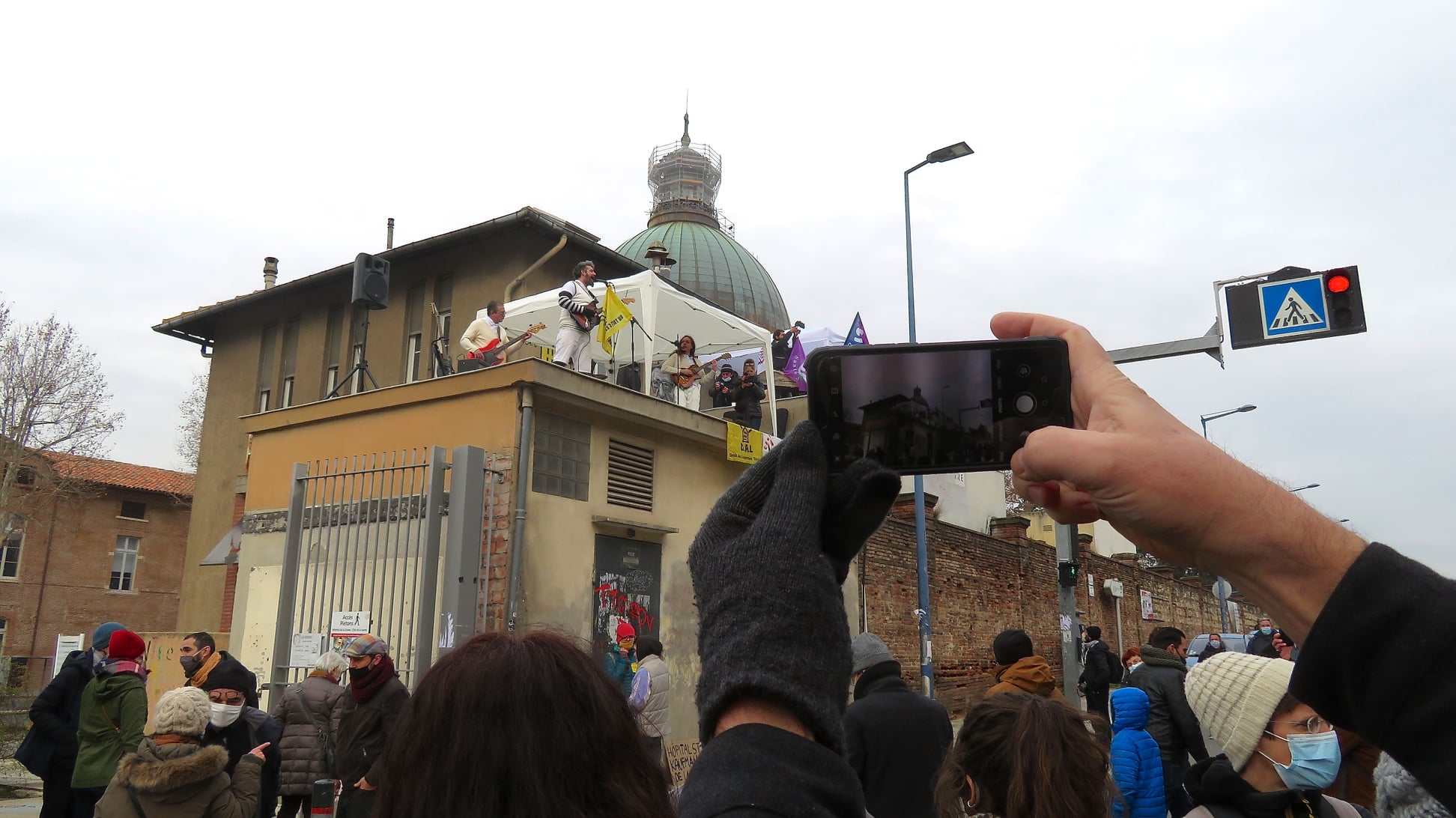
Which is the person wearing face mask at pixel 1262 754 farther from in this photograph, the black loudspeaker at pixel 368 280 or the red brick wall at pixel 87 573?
the red brick wall at pixel 87 573

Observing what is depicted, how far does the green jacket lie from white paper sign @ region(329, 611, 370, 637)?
8.19 ft

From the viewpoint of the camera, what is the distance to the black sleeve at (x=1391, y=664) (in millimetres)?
862

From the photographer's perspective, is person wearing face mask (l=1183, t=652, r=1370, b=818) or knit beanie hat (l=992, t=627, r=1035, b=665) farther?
knit beanie hat (l=992, t=627, r=1035, b=665)

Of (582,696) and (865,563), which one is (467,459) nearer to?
(582,696)

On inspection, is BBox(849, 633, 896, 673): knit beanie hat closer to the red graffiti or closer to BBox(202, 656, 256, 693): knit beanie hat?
BBox(202, 656, 256, 693): knit beanie hat

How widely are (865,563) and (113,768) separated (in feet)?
42.2

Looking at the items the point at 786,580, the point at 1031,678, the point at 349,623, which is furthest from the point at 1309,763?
the point at 349,623

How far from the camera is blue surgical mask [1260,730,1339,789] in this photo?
10.3 feet

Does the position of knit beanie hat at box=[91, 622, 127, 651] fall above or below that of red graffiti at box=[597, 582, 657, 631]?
below

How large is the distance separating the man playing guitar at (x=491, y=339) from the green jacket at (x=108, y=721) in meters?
6.79

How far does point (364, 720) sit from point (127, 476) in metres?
40.3

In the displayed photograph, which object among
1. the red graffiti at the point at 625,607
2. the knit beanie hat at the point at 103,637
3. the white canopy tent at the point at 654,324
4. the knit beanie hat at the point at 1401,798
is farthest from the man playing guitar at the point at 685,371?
the knit beanie hat at the point at 1401,798

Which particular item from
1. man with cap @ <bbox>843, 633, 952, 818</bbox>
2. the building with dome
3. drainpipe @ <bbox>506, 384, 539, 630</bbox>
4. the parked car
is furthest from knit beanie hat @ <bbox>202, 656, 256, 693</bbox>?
the building with dome

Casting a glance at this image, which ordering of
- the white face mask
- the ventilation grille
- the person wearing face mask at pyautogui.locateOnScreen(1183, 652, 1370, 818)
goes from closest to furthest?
the person wearing face mask at pyautogui.locateOnScreen(1183, 652, 1370, 818)
the white face mask
the ventilation grille
